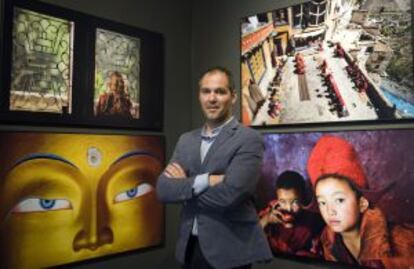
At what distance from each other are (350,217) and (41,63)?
1827 mm

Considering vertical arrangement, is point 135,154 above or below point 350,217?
above

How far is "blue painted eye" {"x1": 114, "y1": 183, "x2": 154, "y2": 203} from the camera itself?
8.39ft

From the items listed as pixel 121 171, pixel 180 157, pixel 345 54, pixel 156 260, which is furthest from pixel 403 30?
pixel 156 260

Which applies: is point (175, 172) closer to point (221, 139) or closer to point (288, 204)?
point (221, 139)

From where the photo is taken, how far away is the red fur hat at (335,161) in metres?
2.21

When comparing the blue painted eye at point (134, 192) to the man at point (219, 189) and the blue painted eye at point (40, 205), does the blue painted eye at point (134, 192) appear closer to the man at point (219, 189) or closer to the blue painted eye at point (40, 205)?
the blue painted eye at point (40, 205)

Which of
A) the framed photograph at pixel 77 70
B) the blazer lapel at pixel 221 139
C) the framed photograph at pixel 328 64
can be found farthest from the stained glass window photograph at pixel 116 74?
the blazer lapel at pixel 221 139

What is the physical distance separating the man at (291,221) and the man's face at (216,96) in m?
0.81

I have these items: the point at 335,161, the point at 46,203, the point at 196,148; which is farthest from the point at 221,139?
the point at 46,203

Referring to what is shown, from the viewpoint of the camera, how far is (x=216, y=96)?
72.4 inches

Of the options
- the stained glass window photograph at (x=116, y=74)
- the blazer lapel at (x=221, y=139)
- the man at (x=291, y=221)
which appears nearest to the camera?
the blazer lapel at (x=221, y=139)

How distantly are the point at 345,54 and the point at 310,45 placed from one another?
23 centimetres

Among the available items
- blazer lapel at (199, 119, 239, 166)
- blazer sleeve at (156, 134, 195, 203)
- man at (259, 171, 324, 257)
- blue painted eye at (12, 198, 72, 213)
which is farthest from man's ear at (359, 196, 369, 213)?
blue painted eye at (12, 198, 72, 213)

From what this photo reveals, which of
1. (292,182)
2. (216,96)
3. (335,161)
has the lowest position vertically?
(292,182)
